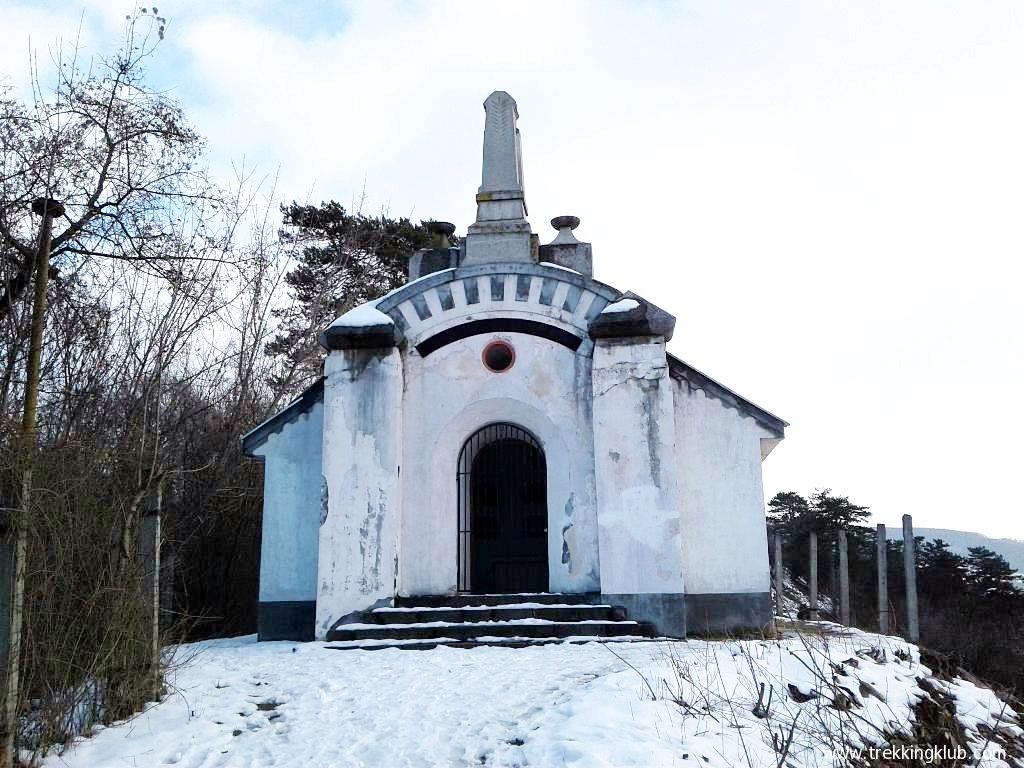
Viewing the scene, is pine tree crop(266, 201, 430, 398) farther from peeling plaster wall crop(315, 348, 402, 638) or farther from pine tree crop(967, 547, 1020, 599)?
pine tree crop(967, 547, 1020, 599)

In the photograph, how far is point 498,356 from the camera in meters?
13.1

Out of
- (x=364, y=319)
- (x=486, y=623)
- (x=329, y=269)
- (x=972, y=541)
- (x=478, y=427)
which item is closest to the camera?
(x=486, y=623)

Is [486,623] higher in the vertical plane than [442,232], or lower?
lower

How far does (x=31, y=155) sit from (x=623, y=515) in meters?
9.70

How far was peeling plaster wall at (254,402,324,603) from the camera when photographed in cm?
1278

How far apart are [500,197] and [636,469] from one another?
4.94 metres

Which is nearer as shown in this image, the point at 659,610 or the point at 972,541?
the point at 659,610

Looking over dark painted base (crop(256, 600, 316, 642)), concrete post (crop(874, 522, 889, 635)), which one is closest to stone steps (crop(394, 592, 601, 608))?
dark painted base (crop(256, 600, 316, 642))

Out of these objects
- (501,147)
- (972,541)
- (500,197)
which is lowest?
(972,541)

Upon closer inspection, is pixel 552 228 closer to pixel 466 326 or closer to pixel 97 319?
pixel 466 326

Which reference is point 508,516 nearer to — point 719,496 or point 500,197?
point 719,496

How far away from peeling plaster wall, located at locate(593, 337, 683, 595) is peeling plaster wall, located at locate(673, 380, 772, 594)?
83cm

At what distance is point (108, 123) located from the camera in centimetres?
1363

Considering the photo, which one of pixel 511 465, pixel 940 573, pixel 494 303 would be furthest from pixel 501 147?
→ pixel 940 573
